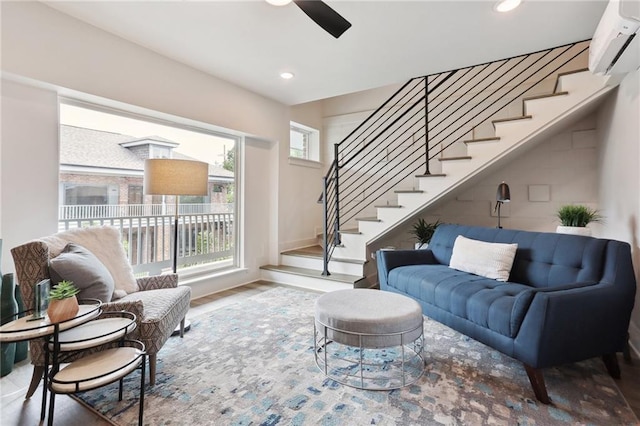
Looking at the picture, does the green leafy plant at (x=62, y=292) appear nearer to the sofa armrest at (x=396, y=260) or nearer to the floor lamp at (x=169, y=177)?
the floor lamp at (x=169, y=177)

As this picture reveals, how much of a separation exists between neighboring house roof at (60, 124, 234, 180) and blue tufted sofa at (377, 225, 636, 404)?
9.62ft

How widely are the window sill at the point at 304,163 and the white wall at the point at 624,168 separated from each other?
12.2 feet

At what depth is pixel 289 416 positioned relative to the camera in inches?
59.2

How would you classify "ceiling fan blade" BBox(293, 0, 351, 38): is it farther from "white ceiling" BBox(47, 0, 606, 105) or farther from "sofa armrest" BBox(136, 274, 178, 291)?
"sofa armrest" BBox(136, 274, 178, 291)

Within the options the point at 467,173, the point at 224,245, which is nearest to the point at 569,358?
the point at 467,173

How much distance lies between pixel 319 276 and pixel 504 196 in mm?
2232

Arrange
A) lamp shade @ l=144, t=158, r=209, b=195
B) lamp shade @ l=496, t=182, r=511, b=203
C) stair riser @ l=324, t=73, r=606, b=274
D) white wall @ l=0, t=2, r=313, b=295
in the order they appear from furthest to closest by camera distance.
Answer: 1. lamp shade @ l=496, t=182, r=511, b=203
2. stair riser @ l=324, t=73, r=606, b=274
3. lamp shade @ l=144, t=158, r=209, b=195
4. white wall @ l=0, t=2, r=313, b=295

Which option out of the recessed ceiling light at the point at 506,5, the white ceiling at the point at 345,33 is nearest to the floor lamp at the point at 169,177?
the white ceiling at the point at 345,33

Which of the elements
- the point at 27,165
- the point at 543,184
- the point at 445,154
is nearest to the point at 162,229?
the point at 27,165

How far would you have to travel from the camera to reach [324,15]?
156 cm

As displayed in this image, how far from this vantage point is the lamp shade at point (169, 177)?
7.84ft

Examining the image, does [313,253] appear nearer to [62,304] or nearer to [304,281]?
[304,281]

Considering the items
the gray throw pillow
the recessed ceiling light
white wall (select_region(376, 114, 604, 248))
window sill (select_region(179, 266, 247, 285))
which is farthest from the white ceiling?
window sill (select_region(179, 266, 247, 285))

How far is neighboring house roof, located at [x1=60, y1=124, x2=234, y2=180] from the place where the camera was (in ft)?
8.32
